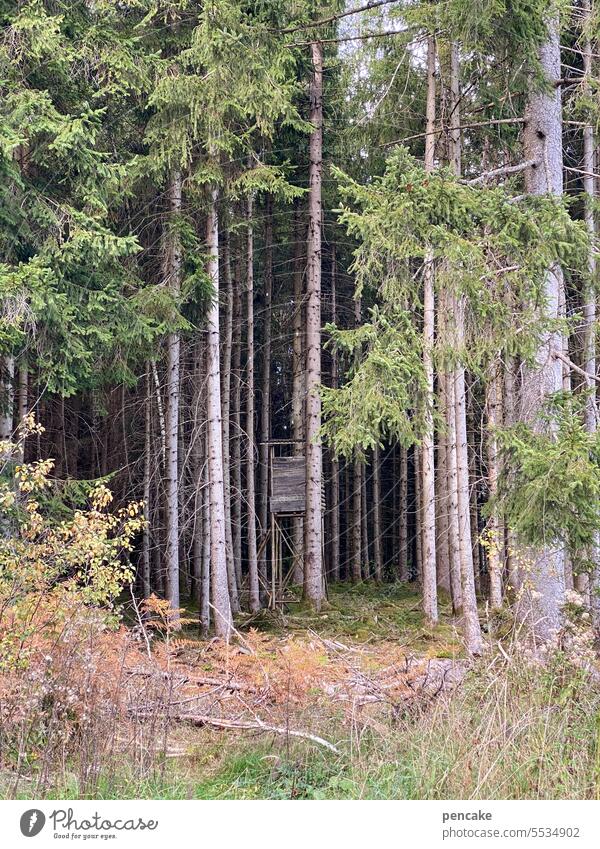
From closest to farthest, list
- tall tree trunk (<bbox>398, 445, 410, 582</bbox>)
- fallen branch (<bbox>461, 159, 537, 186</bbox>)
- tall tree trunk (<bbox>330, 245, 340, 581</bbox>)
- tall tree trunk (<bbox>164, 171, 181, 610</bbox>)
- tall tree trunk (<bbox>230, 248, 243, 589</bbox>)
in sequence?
fallen branch (<bbox>461, 159, 537, 186</bbox>)
tall tree trunk (<bbox>164, 171, 181, 610</bbox>)
tall tree trunk (<bbox>230, 248, 243, 589</bbox>)
tall tree trunk (<bbox>330, 245, 340, 581</bbox>)
tall tree trunk (<bbox>398, 445, 410, 582</bbox>)

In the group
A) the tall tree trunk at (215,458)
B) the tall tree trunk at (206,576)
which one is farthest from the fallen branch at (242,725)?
the tall tree trunk at (206,576)

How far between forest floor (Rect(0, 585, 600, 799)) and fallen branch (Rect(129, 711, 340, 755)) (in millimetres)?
13

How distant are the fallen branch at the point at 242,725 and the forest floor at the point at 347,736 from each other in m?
0.01

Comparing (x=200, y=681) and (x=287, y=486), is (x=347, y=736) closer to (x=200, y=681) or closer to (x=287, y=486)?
(x=200, y=681)

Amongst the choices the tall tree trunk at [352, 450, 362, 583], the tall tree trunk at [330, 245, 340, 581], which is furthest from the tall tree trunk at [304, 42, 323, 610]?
the tall tree trunk at [352, 450, 362, 583]

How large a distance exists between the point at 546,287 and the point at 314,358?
310 inches

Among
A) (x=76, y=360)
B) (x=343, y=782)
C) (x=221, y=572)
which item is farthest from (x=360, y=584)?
(x=343, y=782)

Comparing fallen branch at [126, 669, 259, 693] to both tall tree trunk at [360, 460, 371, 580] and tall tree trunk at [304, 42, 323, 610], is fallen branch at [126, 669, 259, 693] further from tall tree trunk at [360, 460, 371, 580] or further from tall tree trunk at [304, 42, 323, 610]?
tall tree trunk at [360, 460, 371, 580]

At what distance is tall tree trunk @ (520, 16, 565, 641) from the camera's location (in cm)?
680

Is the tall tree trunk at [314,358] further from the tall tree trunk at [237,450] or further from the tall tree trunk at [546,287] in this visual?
the tall tree trunk at [546,287]

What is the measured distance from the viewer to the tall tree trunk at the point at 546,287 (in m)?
6.80

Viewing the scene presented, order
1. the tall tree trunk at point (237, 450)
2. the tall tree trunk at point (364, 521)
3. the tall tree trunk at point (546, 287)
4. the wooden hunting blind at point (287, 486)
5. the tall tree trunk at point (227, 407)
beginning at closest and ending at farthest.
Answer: the tall tree trunk at point (546, 287)
the wooden hunting blind at point (287, 486)
the tall tree trunk at point (227, 407)
the tall tree trunk at point (237, 450)
the tall tree trunk at point (364, 521)

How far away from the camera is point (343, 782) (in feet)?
15.5

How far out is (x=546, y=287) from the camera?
276 inches
